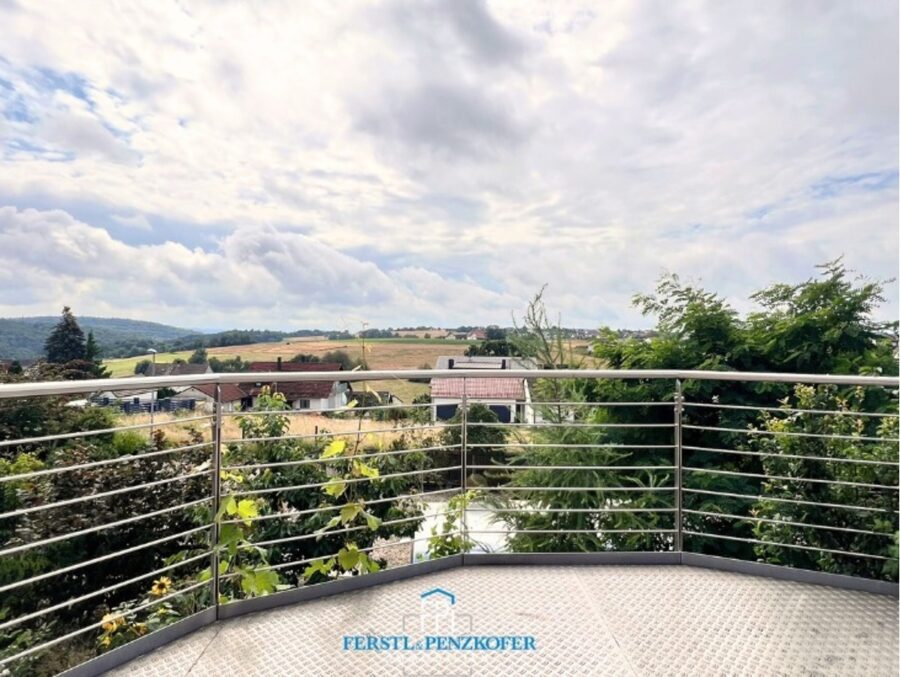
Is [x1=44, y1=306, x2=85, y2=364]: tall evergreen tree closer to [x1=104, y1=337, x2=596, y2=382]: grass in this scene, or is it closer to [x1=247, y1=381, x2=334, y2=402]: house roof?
[x1=104, y1=337, x2=596, y2=382]: grass

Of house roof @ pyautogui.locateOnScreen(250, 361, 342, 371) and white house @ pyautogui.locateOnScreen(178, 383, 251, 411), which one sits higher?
house roof @ pyautogui.locateOnScreen(250, 361, 342, 371)

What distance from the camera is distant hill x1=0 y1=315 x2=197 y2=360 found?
8211 mm

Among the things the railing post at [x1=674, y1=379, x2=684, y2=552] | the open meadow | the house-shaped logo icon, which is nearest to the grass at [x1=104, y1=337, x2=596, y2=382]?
the open meadow

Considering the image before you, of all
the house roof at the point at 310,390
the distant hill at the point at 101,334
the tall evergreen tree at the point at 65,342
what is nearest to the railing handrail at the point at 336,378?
the house roof at the point at 310,390

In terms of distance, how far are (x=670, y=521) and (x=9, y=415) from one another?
4298 mm

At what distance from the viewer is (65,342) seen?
1172 cm

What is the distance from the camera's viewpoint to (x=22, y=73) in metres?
7.50

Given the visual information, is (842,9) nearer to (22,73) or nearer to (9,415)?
(9,415)

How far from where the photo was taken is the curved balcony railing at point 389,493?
6.89ft

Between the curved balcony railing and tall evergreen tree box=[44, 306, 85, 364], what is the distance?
23.6 feet

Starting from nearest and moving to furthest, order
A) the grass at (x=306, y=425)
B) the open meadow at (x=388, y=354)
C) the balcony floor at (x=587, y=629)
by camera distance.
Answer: the balcony floor at (x=587, y=629) < the grass at (x=306, y=425) < the open meadow at (x=388, y=354)

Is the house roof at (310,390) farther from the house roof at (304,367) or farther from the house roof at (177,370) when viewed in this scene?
the house roof at (177,370)

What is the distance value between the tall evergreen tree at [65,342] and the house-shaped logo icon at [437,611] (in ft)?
36.0

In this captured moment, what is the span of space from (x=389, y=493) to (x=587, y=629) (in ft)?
4.68
